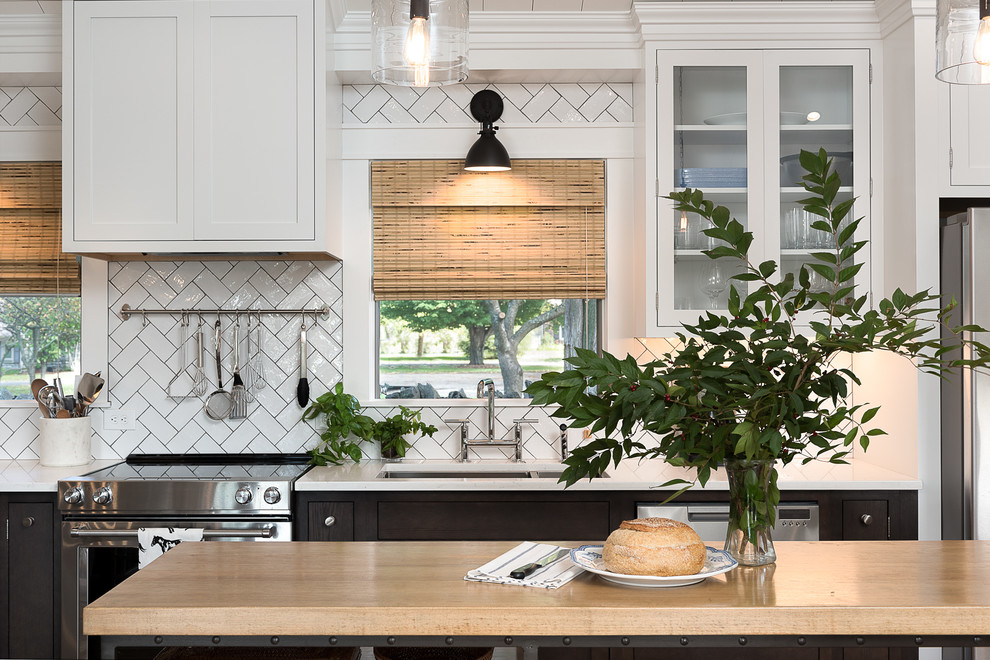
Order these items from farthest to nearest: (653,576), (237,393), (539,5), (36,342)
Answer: (36,342) < (237,393) < (539,5) < (653,576)

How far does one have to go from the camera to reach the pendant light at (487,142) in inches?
126

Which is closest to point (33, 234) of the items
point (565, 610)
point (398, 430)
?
point (398, 430)

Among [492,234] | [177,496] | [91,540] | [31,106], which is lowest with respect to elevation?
[91,540]

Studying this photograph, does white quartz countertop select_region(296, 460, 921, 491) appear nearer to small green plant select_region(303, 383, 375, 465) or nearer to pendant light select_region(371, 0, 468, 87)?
small green plant select_region(303, 383, 375, 465)

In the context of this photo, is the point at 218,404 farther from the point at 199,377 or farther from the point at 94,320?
the point at 94,320

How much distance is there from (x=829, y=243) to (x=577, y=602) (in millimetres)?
2263

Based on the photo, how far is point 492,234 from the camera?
3492mm

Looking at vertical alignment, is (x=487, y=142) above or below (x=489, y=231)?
above

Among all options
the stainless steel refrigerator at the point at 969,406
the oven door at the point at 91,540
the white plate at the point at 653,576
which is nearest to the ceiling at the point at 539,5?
the stainless steel refrigerator at the point at 969,406

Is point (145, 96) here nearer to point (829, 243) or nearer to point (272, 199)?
point (272, 199)

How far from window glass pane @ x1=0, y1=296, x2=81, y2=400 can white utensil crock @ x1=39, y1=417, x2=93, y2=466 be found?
15.7 inches

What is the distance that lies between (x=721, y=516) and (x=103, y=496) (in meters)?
2.22

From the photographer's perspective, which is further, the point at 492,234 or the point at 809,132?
the point at 492,234

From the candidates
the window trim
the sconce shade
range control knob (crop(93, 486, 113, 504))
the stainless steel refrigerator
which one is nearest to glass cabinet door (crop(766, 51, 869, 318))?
the stainless steel refrigerator
